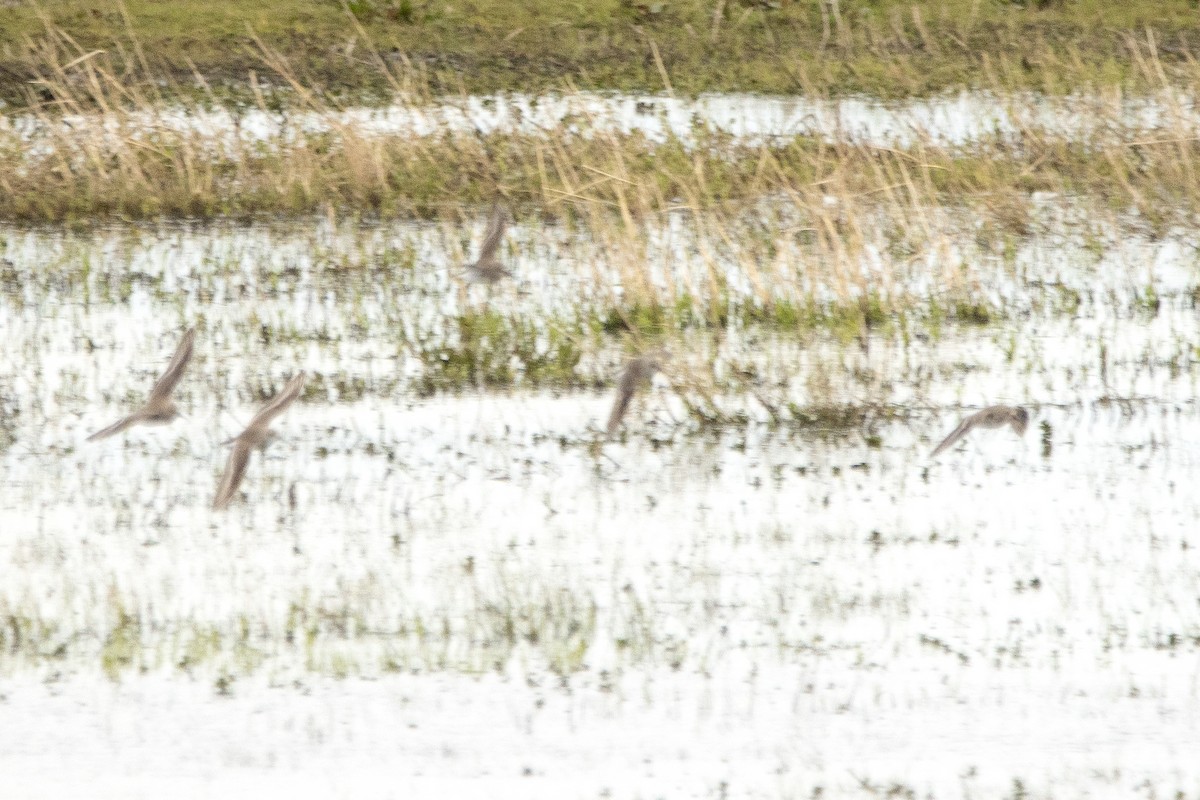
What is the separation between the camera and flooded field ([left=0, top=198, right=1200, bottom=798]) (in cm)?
414

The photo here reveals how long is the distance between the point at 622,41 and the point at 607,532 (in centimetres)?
987

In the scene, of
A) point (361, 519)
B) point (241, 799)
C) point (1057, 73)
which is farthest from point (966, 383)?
point (1057, 73)

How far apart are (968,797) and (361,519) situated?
7.76 ft

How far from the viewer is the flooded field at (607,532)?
13.6 feet

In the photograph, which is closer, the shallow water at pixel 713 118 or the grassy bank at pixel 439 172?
the grassy bank at pixel 439 172

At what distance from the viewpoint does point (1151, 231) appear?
9102mm

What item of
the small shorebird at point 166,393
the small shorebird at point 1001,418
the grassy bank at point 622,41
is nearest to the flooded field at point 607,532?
the small shorebird at point 1001,418

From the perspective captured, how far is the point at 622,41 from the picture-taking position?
587 inches

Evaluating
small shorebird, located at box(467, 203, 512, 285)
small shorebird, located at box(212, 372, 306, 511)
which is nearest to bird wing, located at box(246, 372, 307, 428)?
small shorebird, located at box(212, 372, 306, 511)

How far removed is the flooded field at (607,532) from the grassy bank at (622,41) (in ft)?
15.8

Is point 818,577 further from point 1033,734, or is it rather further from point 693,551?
point 1033,734

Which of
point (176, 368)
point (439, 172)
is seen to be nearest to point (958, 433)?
point (176, 368)

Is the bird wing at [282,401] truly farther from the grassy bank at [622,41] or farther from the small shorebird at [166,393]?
the grassy bank at [622,41]

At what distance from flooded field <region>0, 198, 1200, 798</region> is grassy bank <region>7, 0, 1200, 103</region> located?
4830mm
